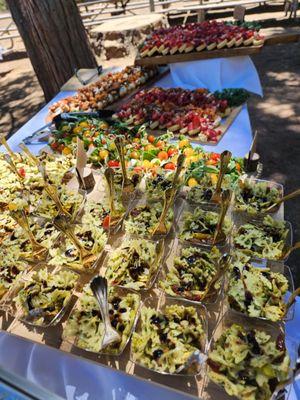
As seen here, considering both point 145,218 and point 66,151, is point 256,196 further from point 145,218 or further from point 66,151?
point 66,151

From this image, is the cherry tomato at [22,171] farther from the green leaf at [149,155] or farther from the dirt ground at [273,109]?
the dirt ground at [273,109]

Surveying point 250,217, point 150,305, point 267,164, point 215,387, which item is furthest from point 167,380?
point 267,164

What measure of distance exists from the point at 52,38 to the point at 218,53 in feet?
6.12

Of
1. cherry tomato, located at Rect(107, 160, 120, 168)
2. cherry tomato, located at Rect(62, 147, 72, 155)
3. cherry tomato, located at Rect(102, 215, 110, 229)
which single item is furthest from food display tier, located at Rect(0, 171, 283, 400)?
cherry tomato, located at Rect(62, 147, 72, 155)

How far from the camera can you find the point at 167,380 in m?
1.03

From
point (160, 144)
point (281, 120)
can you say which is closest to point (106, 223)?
point (160, 144)

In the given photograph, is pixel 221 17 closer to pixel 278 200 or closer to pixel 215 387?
pixel 278 200

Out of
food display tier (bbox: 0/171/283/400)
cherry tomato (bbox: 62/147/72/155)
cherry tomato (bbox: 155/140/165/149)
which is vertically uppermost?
food display tier (bbox: 0/171/283/400)

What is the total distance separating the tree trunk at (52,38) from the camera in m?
3.42

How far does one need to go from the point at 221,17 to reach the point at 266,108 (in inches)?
182

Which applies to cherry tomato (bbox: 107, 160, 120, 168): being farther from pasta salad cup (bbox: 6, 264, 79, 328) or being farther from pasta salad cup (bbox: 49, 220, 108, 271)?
pasta salad cup (bbox: 6, 264, 79, 328)

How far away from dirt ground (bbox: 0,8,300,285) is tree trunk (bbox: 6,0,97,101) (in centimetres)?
158

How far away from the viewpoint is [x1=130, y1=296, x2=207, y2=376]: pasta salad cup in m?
0.98

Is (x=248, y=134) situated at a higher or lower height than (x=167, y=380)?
lower
